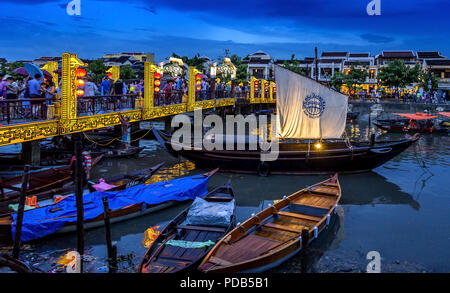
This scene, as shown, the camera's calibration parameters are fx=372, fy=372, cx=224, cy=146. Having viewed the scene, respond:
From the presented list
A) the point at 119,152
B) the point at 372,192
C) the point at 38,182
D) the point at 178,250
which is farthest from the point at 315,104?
the point at 38,182

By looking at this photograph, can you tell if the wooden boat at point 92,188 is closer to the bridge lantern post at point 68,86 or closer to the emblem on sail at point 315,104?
the bridge lantern post at point 68,86

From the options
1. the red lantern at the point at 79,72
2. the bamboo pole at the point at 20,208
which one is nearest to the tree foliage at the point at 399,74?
the red lantern at the point at 79,72

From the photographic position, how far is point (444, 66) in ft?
212

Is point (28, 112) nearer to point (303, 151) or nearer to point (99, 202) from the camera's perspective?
point (99, 202)

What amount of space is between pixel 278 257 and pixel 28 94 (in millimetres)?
11774

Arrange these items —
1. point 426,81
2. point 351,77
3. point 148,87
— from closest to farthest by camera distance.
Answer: point 148,87 < point 426,81 < point 351,77

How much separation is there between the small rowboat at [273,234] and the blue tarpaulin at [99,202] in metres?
3.53

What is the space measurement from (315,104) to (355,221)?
7086 mm

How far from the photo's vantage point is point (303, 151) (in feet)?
56.6

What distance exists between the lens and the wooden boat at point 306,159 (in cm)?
1714

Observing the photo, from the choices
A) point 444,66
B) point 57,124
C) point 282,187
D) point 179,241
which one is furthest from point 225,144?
point 444,66

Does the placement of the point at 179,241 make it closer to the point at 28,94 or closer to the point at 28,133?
the point at 28,133

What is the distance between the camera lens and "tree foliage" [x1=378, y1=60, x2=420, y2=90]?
5235 centimetres

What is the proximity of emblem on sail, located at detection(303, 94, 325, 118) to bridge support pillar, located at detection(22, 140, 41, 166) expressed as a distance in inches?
475
